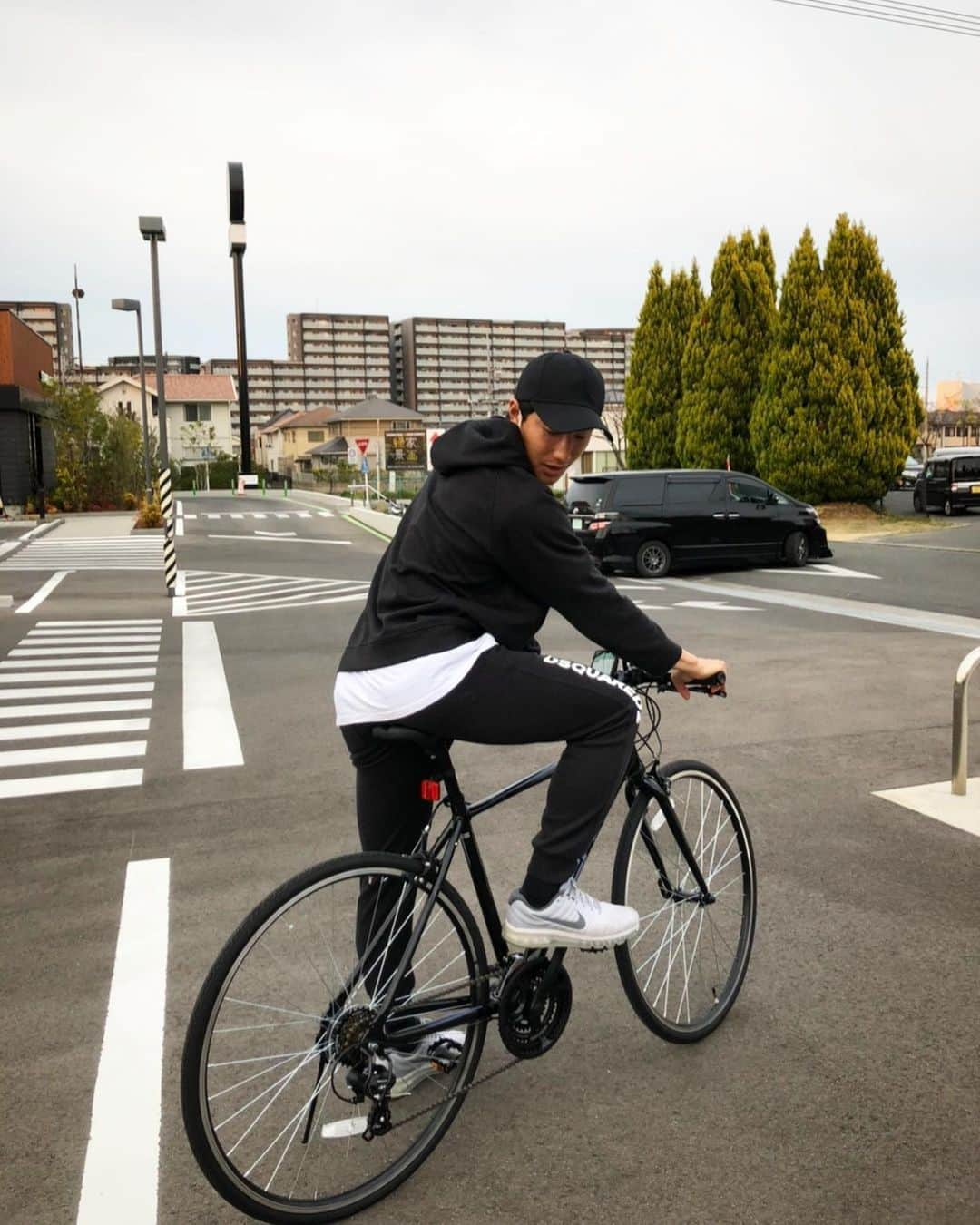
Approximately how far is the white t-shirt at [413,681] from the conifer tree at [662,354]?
33.7 meters

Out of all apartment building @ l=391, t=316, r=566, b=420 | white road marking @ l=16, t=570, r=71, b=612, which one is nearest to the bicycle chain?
white road marking @ l=16, t=570, r=71, b=612

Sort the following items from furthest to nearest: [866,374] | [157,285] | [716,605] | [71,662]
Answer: [866,374], [157,285], [716,605], [71,662]

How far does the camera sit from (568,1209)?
2451mm

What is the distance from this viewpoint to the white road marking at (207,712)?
259 inches

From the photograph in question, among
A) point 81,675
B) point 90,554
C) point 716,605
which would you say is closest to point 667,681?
point 81,675

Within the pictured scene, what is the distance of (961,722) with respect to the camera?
5.32 metres

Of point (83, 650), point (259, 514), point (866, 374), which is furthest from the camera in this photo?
point (259, 514)

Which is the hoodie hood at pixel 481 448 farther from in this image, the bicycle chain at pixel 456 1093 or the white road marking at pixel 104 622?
the white road marking at pixel 104 622

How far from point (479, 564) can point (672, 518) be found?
53.7 feet

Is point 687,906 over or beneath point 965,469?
beneath

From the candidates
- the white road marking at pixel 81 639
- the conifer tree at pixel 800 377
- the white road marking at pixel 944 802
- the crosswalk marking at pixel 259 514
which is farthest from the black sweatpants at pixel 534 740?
the crosswalk marking at pixel 259 514

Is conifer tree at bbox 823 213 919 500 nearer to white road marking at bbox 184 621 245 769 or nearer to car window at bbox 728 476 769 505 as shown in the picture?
car window at bbox 728 476 769 505

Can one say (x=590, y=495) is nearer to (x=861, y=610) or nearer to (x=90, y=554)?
(x=861, y=610)

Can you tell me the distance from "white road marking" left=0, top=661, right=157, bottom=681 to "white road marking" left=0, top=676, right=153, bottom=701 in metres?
0.28
